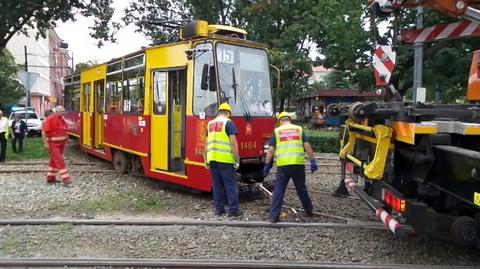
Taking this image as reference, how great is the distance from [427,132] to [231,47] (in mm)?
5015

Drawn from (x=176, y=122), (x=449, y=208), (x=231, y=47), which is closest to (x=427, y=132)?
(x=449, y=208)

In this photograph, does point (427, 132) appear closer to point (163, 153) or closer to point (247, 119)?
point (247, 119)

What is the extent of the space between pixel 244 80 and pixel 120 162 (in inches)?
187

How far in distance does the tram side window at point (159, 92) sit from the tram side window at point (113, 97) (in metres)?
2.33

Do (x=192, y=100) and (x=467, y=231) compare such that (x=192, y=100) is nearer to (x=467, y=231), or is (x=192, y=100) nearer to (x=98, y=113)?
(x=467, y=231)

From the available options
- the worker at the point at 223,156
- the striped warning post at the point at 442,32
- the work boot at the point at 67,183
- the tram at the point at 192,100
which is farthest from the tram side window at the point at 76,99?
the striped warning post at the point at 442,32

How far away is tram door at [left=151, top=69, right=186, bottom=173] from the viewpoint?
9812 mm

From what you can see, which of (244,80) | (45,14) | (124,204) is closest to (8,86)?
(45,14)

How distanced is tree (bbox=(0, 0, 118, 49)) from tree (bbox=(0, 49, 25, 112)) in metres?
23.0

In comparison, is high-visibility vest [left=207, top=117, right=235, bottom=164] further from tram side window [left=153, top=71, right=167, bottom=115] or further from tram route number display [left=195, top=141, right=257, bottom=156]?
tram side window [left=153, top=71, right=167, bottom=115]

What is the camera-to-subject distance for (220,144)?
818cm

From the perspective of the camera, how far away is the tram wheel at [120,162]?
1240 cm

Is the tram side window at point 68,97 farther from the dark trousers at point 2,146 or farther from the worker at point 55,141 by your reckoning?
the worker at point 55,141

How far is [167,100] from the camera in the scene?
9.98m
